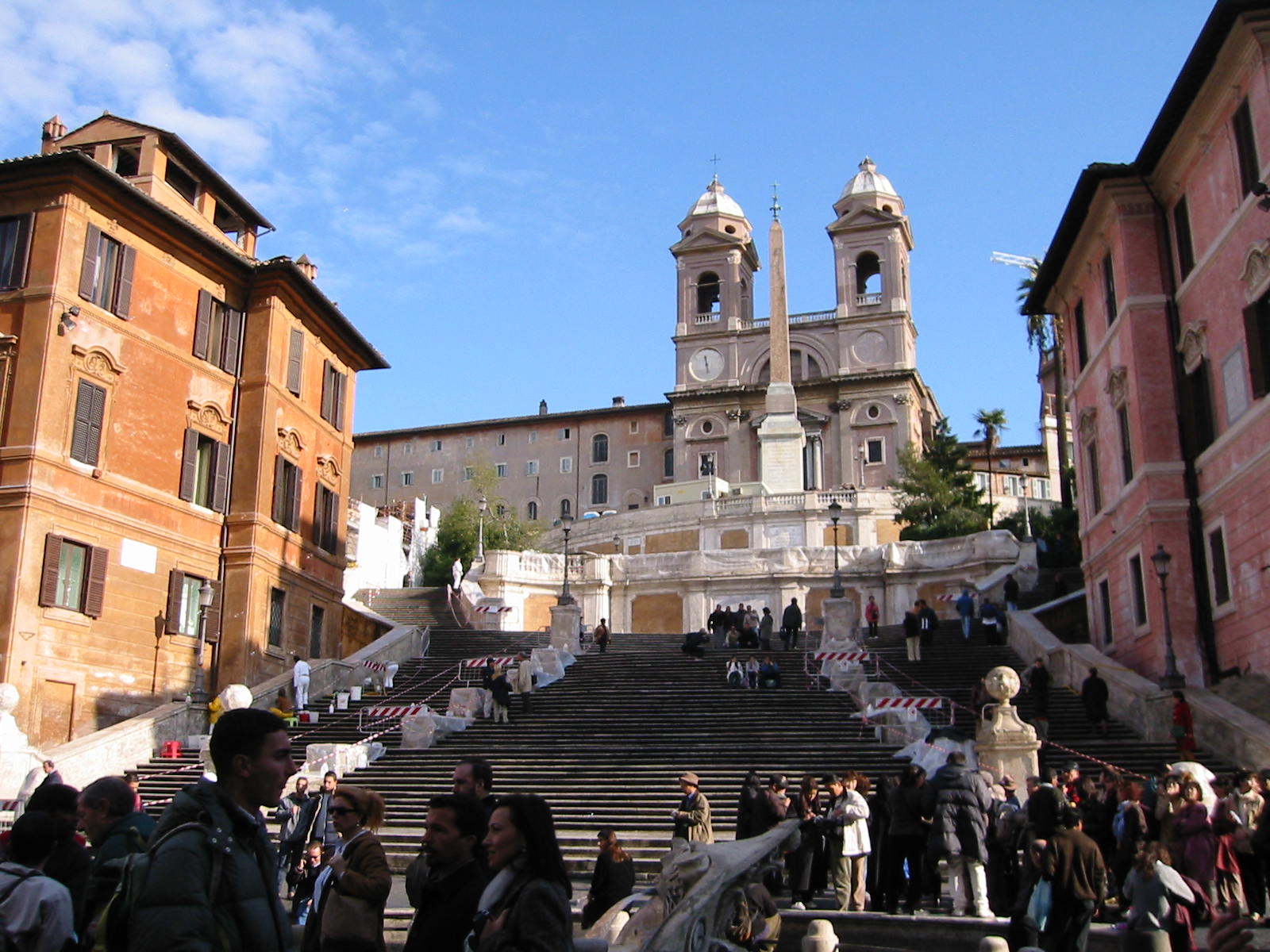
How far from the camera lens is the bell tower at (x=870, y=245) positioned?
80.4 m

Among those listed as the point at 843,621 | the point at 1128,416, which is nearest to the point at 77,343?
the point at 843,621

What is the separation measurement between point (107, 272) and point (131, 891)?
25.1m

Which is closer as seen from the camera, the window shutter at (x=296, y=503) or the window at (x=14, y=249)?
the window at (x=14, y=249)

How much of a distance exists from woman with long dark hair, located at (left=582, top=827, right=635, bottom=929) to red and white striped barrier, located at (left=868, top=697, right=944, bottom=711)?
12749mm

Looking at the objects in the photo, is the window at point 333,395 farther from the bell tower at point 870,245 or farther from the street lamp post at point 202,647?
the bell tower at point 870,245

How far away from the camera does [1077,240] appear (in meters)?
28.6

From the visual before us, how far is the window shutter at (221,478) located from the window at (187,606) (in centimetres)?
189

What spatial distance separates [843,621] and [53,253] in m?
19.9

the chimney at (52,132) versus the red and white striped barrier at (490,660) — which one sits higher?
the chimney at (52,132)

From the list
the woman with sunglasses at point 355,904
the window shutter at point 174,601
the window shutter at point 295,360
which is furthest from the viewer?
the window shutter at point 295,360

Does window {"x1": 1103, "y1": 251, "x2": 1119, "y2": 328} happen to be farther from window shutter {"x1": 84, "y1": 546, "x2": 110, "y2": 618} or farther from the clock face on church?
the clock face on church

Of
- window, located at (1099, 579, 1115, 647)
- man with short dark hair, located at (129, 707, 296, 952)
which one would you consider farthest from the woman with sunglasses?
window, located at (1099, 579, 1115, 647)

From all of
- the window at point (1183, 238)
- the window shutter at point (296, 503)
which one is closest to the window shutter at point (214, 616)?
the window shutter at point (296, 503)

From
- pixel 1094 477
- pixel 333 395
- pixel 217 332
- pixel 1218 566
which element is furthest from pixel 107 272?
pixel 1218 566
